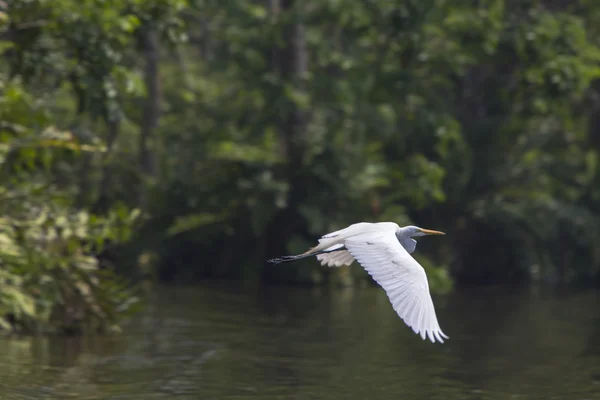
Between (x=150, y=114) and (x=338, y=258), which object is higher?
(x=150, y=114)

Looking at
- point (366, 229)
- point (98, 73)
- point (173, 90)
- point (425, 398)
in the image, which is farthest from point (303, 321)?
point (173, 90)

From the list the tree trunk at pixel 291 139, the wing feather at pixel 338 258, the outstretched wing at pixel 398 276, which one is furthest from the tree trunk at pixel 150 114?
the outstretched wing at pixel 398 276

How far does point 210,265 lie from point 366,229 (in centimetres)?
1132

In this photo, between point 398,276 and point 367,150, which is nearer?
point 398,276

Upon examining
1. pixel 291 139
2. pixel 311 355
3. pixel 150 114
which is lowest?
pixel 311 355

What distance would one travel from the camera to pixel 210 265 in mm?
19516

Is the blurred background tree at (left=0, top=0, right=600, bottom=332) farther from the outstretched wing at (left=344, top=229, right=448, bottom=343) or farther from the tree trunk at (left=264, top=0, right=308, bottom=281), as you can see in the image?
the outstretched wing at (left=344, top=229, right=448, bottom=343)

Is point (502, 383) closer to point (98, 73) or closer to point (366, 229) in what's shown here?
point (366, 229)

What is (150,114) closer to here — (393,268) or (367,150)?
(367,150)

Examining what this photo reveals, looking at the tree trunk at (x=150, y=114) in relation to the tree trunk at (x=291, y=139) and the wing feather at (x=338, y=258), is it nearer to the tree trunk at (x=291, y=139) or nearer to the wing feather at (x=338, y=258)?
the tree trunk at (x=291, y=139)

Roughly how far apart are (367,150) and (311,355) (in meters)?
8.43

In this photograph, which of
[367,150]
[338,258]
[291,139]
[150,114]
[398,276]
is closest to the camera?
[398,276]

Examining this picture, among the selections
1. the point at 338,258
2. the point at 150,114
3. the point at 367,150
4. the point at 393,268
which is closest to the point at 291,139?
the point at 367,150

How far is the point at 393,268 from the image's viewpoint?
7.76 m
